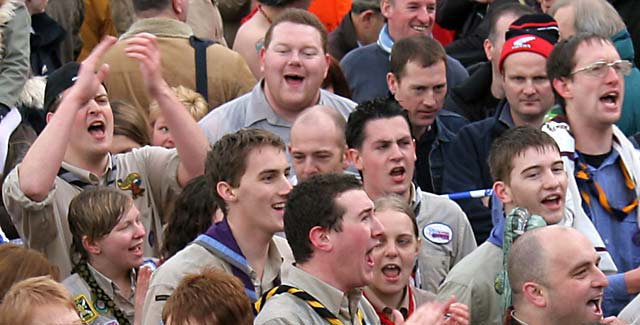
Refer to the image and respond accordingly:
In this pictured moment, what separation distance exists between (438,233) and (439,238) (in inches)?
1.1

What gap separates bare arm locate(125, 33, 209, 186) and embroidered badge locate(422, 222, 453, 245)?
1204mm

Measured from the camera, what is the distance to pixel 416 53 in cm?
932

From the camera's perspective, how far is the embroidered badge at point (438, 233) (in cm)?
811

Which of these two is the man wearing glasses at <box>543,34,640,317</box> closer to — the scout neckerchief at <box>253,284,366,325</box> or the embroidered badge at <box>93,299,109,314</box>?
the scout neckerchief at <box>253,284,366,325</box>

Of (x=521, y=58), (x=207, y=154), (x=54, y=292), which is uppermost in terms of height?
(x=521, y=58)

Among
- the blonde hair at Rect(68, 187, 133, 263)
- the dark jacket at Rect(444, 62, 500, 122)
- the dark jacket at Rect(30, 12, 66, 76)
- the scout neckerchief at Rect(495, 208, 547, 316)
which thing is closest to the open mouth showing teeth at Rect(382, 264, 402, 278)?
the scout neckerchief at Rect(495, 208, 547, 316)

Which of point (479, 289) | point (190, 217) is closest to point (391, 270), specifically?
point (479, 289)

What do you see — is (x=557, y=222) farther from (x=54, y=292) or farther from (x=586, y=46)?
(x=54, y=292)

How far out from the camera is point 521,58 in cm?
919

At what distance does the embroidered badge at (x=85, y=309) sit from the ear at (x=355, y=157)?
1655 millimetres

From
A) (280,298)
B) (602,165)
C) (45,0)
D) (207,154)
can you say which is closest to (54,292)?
(280,298)

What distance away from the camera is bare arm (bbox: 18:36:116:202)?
7.41 m

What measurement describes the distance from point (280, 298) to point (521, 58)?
10.7 feet

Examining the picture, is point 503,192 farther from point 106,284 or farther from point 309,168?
point 106,284
